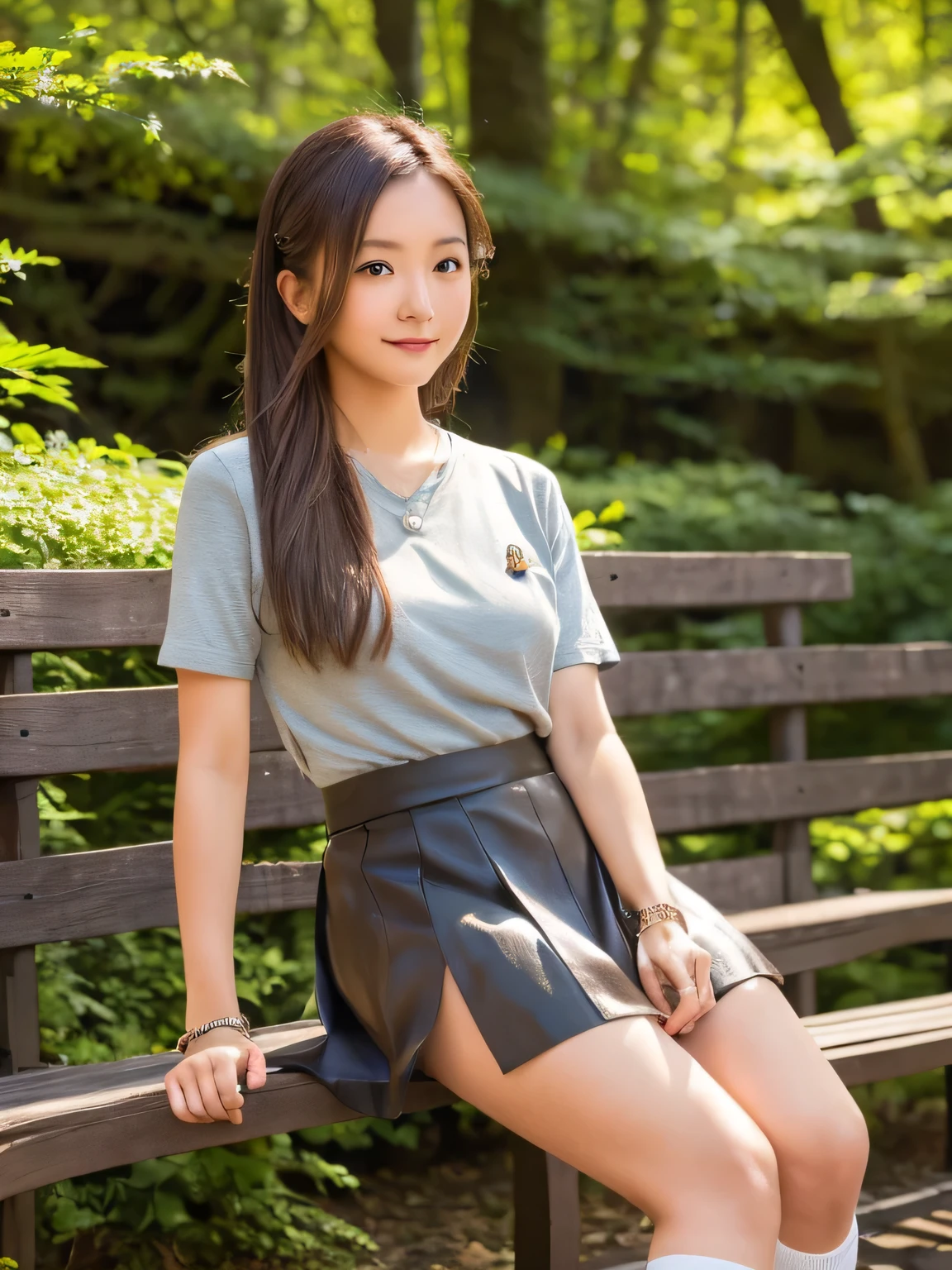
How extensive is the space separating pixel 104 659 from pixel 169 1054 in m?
0.87

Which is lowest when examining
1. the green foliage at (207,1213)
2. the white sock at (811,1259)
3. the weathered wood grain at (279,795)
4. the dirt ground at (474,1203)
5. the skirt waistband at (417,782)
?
the dirt ground at (474,1203)

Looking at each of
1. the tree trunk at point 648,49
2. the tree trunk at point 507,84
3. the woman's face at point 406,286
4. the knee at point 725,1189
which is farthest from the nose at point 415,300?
the tree trunk at point 648,49

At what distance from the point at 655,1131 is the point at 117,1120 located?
2.18 ft

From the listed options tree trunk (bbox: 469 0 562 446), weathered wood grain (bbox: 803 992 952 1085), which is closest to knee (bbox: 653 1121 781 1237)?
weathered wood grain (bbox: 803 992 952 1085)

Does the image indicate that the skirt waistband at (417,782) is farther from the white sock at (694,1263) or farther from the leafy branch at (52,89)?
the leafy branch at (52,89)

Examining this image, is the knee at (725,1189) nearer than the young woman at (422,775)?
Yes

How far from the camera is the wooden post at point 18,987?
1990 millimetres

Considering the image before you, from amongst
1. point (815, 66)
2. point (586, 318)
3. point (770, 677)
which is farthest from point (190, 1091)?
point (815, 66)

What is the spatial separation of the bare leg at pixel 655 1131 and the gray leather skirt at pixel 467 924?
0.03 metres

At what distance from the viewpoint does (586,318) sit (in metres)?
5.85

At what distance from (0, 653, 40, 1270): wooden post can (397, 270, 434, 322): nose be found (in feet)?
2.77

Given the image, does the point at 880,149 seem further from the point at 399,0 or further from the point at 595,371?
the point at 399,0

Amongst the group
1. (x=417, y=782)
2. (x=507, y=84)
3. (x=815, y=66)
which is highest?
(x=815, y=66)

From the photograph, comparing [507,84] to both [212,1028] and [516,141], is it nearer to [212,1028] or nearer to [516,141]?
[516,141]
